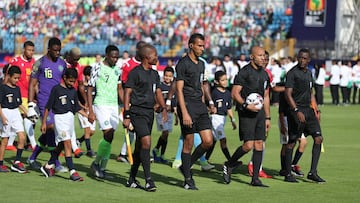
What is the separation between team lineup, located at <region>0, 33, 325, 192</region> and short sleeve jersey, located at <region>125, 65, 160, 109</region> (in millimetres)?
14

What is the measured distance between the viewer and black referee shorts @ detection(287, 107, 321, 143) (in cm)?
1439

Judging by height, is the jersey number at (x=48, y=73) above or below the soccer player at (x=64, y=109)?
above

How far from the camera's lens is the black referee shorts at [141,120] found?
12906 millimetres

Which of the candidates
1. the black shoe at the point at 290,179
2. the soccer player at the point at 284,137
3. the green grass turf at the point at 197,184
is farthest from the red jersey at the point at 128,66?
the black shoe at the point at 290,179

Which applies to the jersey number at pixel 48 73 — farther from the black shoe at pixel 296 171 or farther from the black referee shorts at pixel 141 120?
the black shoe at pixel 296 171

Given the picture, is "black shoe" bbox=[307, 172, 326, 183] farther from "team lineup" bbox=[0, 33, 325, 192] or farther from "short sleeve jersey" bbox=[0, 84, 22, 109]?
"short sleeve jersey" bbox=[0, 84, 22, 109]

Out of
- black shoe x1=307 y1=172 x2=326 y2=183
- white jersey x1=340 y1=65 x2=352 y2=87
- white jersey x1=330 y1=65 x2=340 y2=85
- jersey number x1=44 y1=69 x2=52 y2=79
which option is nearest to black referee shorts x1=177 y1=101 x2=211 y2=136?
black shoe x1=307 y1=172 x2=326 y2=183

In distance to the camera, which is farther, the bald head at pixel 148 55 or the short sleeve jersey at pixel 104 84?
the short sleeve jersey at pixel 104 84

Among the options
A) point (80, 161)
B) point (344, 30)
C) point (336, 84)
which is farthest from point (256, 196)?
point (344, 30)

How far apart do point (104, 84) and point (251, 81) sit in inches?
95.2

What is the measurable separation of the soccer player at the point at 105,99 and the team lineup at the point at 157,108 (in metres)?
0.02

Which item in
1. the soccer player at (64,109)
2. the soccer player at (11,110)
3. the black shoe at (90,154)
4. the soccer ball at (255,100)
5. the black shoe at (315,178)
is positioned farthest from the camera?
the black shoe at (90,154)

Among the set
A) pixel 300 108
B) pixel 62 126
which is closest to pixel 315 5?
pixel 300 108

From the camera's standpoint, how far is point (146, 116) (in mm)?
13016
